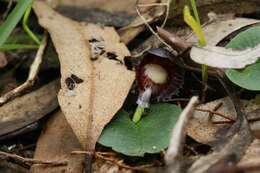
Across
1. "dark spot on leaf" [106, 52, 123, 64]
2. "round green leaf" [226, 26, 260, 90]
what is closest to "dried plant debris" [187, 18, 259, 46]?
"round green leaf" [226, 26, 260, 90]

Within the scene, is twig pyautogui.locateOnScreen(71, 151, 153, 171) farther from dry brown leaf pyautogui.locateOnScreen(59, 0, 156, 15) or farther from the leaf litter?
dry brown leaf pyautogui.locateOnScreen(59, 0, 156, 15)

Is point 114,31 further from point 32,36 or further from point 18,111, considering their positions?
point 18,111

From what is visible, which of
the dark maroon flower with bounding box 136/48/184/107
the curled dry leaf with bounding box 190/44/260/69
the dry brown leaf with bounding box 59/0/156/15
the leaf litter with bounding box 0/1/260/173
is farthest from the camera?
the dry brown leaf with bounding box 59/0/156/15

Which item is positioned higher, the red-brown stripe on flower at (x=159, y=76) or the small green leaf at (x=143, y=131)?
the red-brown stripe on flower at (x=159, y=76)

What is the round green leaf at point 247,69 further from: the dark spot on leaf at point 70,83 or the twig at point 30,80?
the twig at point 30,80

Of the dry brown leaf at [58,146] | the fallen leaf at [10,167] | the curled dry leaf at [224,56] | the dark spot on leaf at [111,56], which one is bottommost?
the fallen leaf at [10,167]

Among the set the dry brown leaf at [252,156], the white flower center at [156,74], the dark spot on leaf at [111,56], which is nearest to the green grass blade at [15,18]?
the dark spot on leaf at [111,56]
